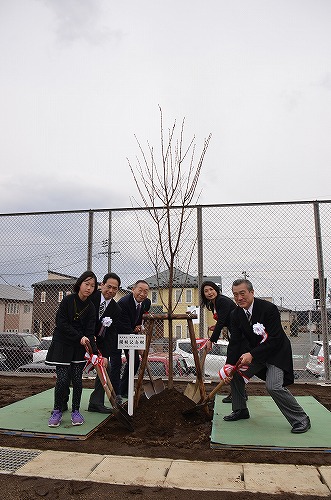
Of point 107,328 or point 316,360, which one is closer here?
point 107,328

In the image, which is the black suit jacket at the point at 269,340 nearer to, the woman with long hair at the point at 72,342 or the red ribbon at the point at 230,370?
the red ribbon at the point at 230,370

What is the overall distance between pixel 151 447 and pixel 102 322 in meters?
1.61

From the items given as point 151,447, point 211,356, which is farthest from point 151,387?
point 211,356

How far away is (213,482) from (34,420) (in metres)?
2.38

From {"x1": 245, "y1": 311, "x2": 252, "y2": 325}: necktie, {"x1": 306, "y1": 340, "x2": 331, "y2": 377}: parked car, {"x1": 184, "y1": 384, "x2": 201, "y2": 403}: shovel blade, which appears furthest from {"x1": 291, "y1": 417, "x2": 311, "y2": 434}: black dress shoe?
{"x1": 306, "y1": 340, "x2": 331, "y2": 377}: parked car

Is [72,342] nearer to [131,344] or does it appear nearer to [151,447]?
[131,344]

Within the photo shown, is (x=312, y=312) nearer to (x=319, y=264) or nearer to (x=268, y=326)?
(x=319, y=264)

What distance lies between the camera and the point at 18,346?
11.5 metres

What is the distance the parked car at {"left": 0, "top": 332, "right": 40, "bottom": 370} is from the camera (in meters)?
11.1

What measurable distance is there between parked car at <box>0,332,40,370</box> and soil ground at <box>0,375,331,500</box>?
5.81m

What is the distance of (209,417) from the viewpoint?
4.59 metres

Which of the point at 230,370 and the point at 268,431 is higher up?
the point at 230,370

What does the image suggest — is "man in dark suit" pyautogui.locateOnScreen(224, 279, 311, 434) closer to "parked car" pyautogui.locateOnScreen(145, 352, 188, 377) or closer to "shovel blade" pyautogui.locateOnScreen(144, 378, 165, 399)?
"shovel blade" pyautogui.locateOnScreen(144, 378, 165, 399)

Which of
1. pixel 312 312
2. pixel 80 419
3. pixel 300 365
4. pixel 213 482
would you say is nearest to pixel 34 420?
pixel 80 419
